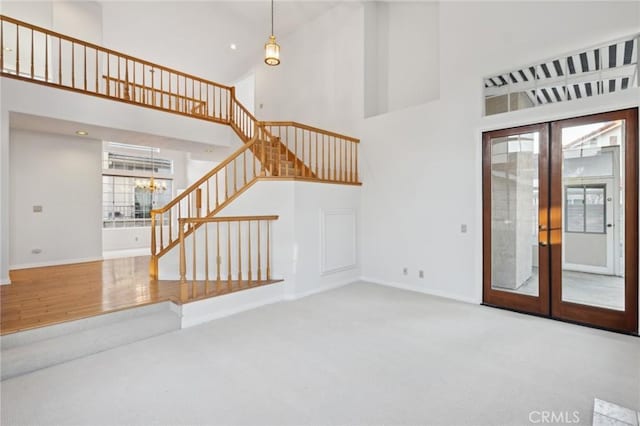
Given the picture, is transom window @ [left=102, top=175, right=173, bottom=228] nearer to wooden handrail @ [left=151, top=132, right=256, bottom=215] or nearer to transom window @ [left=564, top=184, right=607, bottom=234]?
wooden handrail @ [left=151, top=132, right=256, bottom=215]

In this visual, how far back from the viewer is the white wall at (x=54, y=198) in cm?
564

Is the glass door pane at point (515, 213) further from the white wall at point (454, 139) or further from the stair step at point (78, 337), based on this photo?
the stair step at point (78, 337)

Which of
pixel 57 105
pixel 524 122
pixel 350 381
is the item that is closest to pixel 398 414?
pixel 350 381

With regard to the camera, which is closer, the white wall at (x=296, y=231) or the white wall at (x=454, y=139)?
the white wall at (x=454, y=139)

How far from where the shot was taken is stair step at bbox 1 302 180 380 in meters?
2.56

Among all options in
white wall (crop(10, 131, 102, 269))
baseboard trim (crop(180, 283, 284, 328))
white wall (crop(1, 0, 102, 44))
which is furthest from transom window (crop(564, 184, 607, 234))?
white wall (crop(1, 0, 102, 44))

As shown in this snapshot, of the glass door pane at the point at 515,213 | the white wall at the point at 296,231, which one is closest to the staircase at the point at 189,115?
the white wall at the point at 296,231

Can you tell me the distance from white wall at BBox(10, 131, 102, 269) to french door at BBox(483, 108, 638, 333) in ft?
24.6

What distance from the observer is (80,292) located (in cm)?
394

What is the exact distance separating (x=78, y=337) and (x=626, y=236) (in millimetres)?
5680

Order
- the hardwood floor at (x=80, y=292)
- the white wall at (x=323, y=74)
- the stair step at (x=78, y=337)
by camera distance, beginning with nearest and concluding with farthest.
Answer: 1. the stair step at (x=78, y=337)
2. the hardwood floor at (x=80, y=292)
3. the white wall at (x=323, y=74)

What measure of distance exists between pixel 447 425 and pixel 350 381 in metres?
0.73

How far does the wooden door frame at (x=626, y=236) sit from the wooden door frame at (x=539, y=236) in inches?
2.8

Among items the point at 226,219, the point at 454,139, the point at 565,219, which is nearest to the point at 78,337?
the point at 226,219
